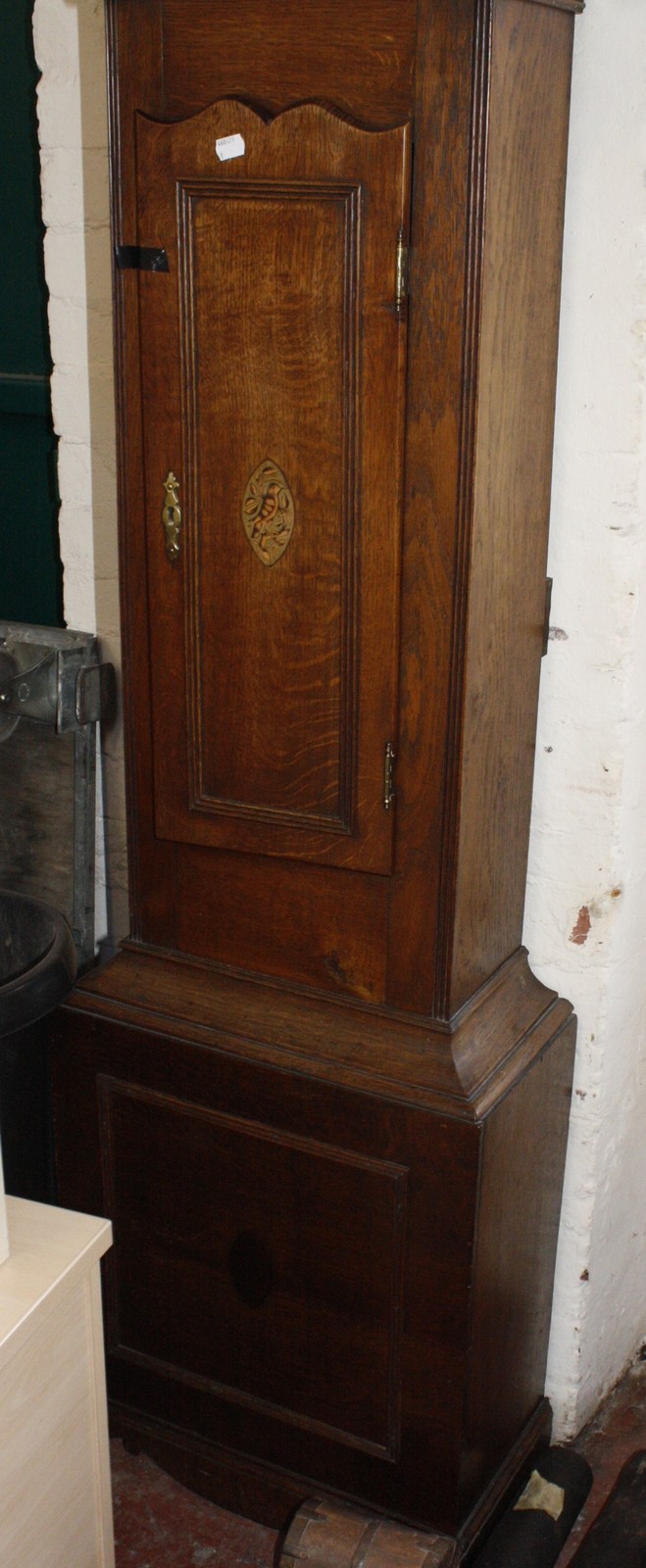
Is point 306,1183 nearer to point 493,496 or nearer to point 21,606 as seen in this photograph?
point 493,496

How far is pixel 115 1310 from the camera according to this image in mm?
2217


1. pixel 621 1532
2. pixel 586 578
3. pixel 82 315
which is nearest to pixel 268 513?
pixel 586 578

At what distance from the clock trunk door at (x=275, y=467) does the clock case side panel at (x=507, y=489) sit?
0.10 meters

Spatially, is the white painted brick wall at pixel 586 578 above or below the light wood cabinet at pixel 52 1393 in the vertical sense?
above

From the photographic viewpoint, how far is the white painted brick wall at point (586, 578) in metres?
1.83

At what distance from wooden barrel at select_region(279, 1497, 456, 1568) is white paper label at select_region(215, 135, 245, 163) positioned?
69.2 inches

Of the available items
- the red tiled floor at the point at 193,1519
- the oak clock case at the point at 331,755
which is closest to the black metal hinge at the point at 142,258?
the oak clock case at the point at 331,755

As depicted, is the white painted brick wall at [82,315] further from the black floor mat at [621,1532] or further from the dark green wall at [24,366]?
the black floor mat at [621,1532]

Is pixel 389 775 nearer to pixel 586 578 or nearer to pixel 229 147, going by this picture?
pixel 586 578

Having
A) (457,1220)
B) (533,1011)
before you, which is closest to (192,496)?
(533,1011)

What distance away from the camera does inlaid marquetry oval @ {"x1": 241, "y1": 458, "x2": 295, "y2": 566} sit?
1776 millimetres

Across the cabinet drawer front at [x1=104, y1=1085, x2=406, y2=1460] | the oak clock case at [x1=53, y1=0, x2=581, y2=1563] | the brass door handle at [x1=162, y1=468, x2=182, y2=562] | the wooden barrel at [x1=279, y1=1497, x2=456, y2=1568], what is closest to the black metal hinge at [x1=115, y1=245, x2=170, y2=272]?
the oak clock case at [x1=53, y1=0, x2=581, y2=1563]

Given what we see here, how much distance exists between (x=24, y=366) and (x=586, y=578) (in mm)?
1093

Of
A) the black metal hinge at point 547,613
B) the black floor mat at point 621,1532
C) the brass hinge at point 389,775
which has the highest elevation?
the black metal hinge at point 547,613
